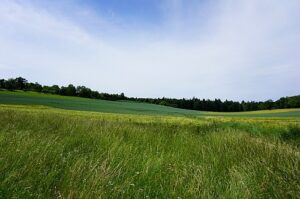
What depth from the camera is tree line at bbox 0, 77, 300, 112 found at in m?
119

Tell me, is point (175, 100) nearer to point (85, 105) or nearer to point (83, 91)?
point (83, 91)

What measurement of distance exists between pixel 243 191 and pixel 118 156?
2.62 metres

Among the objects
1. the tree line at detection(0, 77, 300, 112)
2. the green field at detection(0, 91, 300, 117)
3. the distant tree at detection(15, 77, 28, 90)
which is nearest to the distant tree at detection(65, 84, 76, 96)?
the tree line at detection(0, 77, 300, 112)

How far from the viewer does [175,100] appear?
162 meters

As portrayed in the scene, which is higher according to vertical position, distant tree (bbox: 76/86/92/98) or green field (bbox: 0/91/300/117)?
distant tree (bbox: 76/86/92/98)

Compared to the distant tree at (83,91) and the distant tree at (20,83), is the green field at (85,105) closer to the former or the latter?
the distant tree at (20,83)

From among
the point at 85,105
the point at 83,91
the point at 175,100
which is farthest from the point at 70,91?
the point at 175,100

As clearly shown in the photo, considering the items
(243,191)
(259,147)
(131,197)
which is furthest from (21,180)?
(259,147)

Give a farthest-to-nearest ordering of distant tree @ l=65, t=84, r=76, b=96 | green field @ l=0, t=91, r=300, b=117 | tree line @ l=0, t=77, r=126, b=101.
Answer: distant tree @ l=65, t=84, r=76, b=96 → tree line @ l=0, t=77, r=126, b=101 → green field @ l=0, t=91, r=300, b=117

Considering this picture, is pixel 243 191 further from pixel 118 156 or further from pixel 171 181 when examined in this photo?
pixel 118 156

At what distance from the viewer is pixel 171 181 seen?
4.86m

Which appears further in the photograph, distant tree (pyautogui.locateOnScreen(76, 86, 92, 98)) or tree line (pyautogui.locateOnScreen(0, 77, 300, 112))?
distant tree (pyautogui.locateOnScreen(76, 86, 92, 98))

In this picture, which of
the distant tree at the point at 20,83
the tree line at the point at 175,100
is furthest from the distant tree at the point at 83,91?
the distant tree at the point at 20,83

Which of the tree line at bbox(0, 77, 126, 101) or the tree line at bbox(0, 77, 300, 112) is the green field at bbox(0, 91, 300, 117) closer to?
the tree line at bbox(0, 77, 126, 101)
